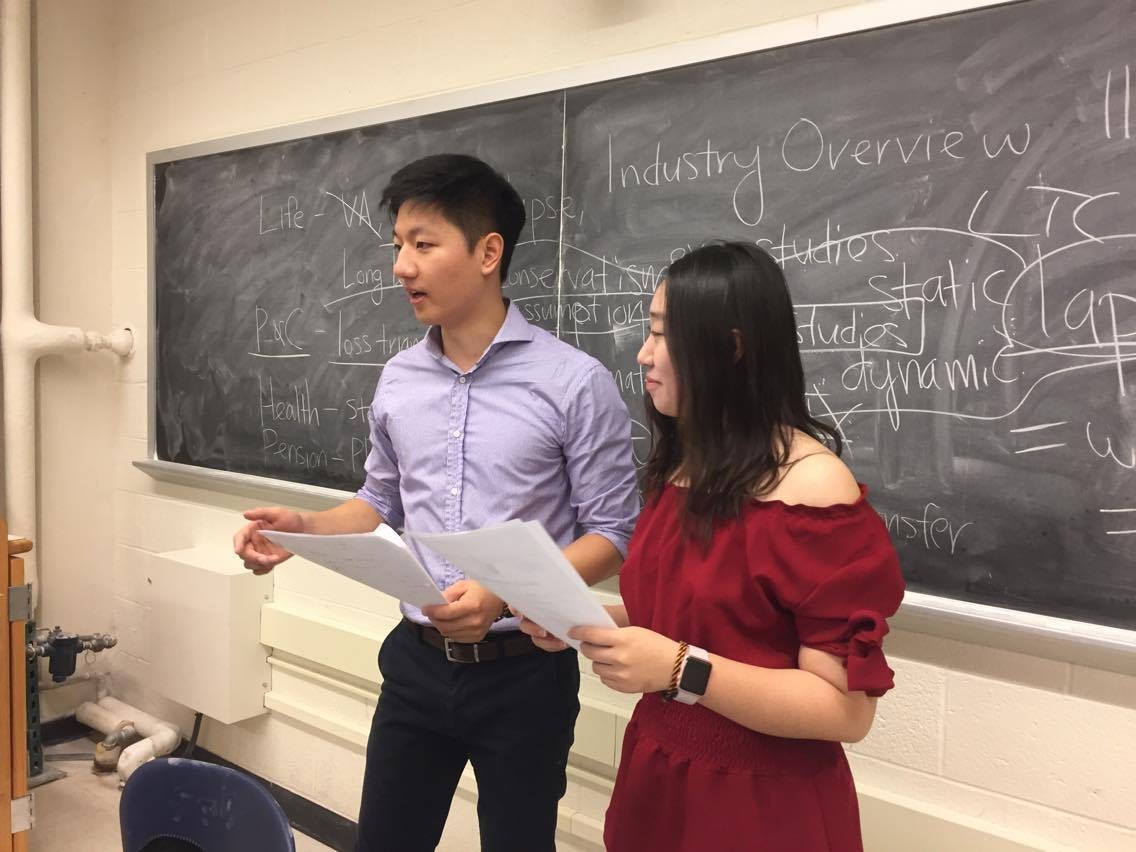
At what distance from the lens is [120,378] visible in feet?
9.82

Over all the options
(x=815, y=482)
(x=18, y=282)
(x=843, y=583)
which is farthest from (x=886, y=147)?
(x=18, y=282)

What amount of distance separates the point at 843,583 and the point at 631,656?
0.83 feet

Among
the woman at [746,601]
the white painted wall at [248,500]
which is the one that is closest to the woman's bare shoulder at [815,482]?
the woman at [746,601]

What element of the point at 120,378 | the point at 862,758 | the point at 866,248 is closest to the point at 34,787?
the point at 120,378

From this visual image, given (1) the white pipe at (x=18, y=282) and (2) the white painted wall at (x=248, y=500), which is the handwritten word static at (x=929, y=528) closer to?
(2) the white painted wall at (x=248, y=500)

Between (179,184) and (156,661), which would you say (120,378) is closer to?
(179,184)

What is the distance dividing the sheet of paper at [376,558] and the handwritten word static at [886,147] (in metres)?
1.05

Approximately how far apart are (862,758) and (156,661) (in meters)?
2.33

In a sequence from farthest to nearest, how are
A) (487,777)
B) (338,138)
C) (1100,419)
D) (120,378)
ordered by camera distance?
1. (120,378)
2. (338,138)
3. (487,777)
4. (1100,419)

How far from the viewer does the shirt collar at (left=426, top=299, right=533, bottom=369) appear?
1.44 meters

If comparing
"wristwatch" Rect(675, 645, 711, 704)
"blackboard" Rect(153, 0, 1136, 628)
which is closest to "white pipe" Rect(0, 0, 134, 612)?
"blackboard" Rect(153, 0, 1136, 628)

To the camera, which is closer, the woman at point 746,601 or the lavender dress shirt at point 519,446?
the woman at point 746,601

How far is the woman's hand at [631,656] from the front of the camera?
2.91ft

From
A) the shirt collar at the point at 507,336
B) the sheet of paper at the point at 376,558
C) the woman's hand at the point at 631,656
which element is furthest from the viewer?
the shirt collar at the point at 507,336
